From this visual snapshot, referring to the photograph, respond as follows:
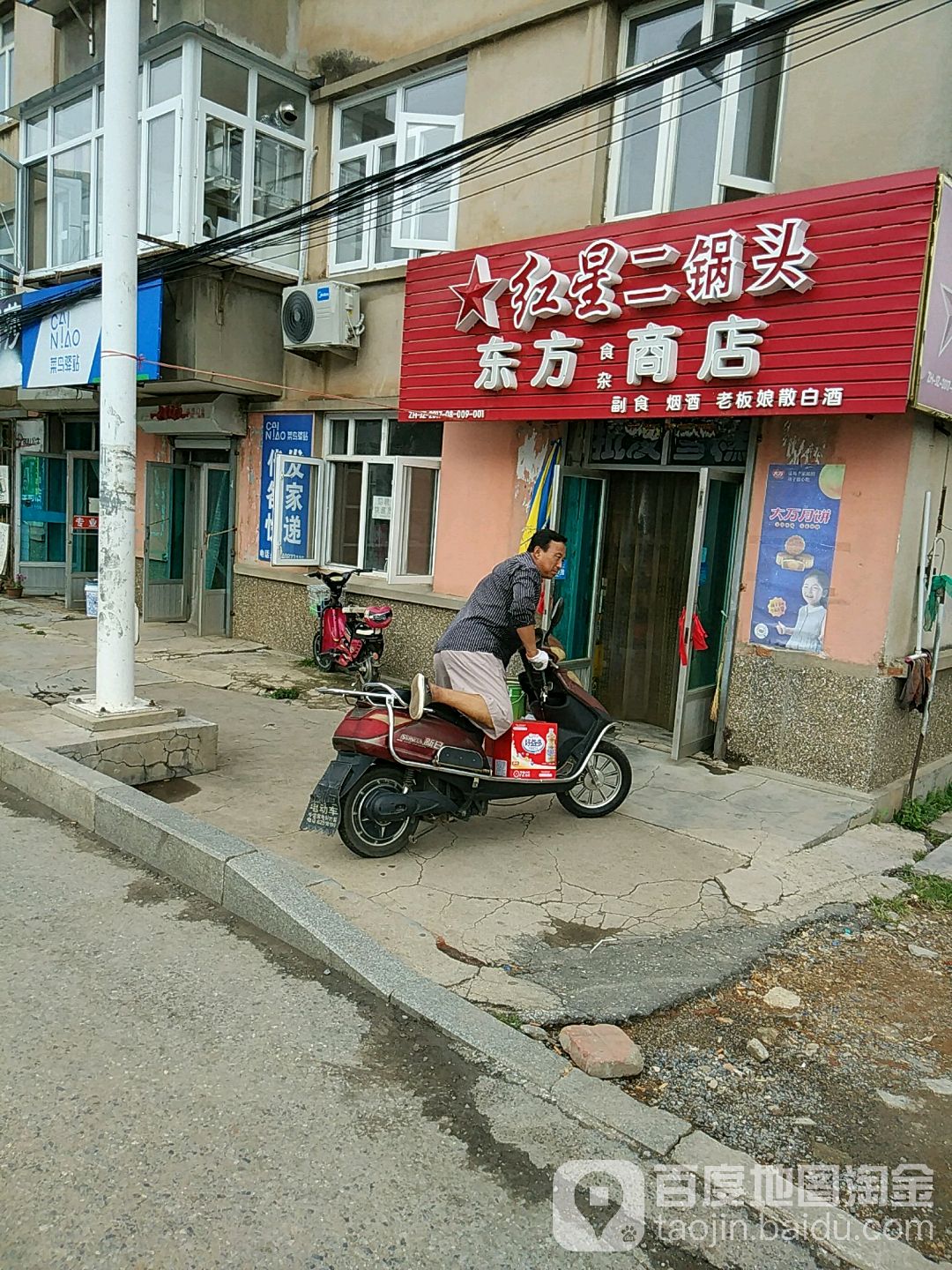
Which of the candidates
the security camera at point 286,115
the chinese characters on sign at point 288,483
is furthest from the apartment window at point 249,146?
the chinese characters on sign at point 288,483

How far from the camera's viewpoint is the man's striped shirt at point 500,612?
5633 mm

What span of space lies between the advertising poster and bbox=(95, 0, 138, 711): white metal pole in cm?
458

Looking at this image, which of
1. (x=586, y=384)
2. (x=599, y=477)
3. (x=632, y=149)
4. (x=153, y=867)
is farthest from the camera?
(x=599, y=477)

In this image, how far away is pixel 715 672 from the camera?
308 inches

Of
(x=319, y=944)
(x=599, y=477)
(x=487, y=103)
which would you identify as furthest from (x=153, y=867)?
(x=487, y=103)

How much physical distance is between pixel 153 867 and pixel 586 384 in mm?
4763

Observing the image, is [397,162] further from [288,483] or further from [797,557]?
[797,557]

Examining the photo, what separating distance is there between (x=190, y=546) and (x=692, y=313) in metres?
8.55

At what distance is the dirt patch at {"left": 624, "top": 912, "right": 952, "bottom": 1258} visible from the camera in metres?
3.13

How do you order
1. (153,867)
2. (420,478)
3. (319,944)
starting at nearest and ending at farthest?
(319,944) → (153,867) → (420,478)

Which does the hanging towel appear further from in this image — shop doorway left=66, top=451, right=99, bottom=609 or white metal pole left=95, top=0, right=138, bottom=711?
shop doorway left=66, top=451, right=99, bottom=609

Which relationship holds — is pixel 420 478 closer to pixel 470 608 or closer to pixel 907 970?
pixel 470 608

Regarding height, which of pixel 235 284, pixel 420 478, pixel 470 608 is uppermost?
pixel 235 284

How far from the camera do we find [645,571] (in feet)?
28.9
